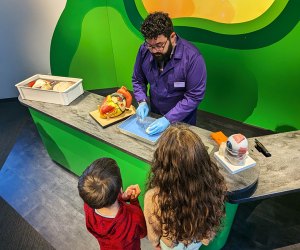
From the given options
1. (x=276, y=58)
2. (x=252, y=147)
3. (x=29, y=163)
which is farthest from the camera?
(x=29, y=163)

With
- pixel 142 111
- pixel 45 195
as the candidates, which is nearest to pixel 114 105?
pixel 142 111

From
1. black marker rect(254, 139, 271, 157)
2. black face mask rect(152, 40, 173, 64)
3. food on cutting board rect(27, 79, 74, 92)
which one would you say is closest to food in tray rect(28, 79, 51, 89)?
food on cutting board rect(27, 79, 74, 92)

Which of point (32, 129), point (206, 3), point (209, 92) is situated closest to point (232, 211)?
point (209, 92)

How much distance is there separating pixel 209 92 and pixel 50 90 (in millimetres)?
2065

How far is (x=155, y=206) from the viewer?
1.23 metres

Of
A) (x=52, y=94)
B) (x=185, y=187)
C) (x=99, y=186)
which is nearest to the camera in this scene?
(x=185, y=187)

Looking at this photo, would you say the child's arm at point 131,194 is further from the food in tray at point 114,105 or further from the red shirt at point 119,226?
the food in tray at point 114,105

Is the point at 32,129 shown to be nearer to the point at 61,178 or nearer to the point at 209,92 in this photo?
the point at 61,178

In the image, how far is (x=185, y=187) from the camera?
112 centimetres

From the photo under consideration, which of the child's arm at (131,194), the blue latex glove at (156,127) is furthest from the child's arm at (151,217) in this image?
the blue latex glove at (156,127)

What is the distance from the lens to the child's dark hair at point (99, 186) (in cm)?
124

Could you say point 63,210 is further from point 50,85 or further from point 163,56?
point 163,56

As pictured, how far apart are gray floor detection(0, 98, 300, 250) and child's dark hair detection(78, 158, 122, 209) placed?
45.0 inches

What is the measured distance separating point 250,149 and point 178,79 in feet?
2.44
